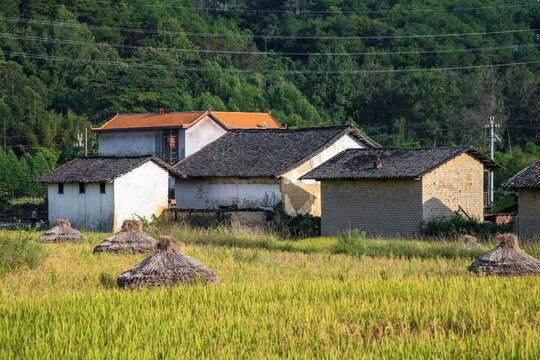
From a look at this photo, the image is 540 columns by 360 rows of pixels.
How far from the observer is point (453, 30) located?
82875 mm

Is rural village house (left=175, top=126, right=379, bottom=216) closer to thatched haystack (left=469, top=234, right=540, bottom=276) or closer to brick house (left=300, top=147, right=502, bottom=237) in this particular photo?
brick house (left=300, top=147, right=502, bottom=237)

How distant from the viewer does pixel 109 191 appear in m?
33.3

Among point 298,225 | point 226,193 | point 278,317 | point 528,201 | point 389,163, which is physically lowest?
point 298,225

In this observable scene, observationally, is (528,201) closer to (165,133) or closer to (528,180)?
(528,180)

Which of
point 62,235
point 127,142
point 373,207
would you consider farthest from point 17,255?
point 127,142

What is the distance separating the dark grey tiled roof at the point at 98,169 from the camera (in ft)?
110

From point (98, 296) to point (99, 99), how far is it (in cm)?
5275

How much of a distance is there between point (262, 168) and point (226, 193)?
2.42 metres

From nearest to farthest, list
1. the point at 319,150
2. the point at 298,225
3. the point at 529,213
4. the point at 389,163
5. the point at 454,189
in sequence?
1. the point at 529,213
2. the point at 454,189
3. the point at 389,163
4. the point at 298,225
5. the point at 319,150

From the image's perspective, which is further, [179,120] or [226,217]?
[179,120]

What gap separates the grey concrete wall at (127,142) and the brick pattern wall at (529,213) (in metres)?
21.5

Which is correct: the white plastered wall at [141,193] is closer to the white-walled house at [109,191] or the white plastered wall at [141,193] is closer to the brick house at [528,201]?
the white-walled house at [109,191]

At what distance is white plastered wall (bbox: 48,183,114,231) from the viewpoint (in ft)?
109

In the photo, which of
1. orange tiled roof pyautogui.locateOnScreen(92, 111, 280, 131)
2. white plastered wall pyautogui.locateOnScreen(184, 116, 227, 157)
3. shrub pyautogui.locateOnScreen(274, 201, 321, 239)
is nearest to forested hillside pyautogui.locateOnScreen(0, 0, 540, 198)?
orange tiled roof pyautogui.locateOnScreen(92, 111, 280, 131)
